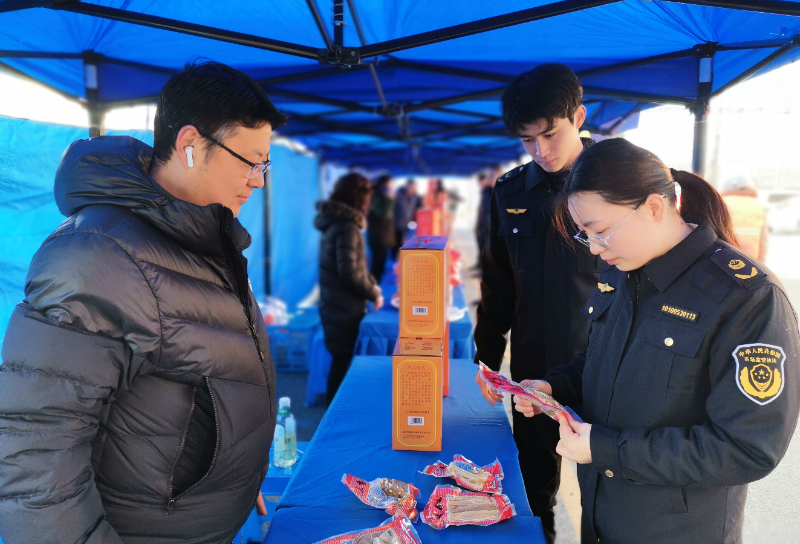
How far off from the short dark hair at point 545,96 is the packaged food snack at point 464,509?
138cm

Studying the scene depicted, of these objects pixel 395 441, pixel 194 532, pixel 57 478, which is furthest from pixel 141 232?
pixel 395 441

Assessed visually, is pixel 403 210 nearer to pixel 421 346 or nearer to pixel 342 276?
pixel 342 276

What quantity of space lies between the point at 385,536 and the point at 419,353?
27.3 inches

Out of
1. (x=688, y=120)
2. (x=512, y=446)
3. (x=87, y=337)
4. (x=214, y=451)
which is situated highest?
(x=688, y=120)

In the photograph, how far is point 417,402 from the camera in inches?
76.1

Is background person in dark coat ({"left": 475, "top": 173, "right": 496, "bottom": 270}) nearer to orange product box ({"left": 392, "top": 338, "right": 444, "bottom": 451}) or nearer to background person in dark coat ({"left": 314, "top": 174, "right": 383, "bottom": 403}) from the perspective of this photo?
orange product box ({"left": 392, "top": 338, "right": 444, "bottom": 451})

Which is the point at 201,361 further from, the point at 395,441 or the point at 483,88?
the point at 483,88

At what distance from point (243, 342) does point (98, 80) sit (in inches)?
119

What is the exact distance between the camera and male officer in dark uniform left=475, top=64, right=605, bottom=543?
2.06 meters

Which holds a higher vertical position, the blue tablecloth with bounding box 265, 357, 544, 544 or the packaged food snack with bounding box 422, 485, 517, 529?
the packaged food snack with bounding box 422, 485, 517, 529

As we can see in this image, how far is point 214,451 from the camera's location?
48.3 inches

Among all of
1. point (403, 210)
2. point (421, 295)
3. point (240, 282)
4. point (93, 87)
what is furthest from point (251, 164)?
point (403, 210)

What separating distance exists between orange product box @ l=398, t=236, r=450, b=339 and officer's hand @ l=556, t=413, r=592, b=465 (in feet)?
2.08

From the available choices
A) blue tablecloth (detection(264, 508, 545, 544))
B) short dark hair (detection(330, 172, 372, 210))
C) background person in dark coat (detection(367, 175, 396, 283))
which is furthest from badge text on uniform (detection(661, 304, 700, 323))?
background person in dark coat (detection(367, 175, 396, 283))
